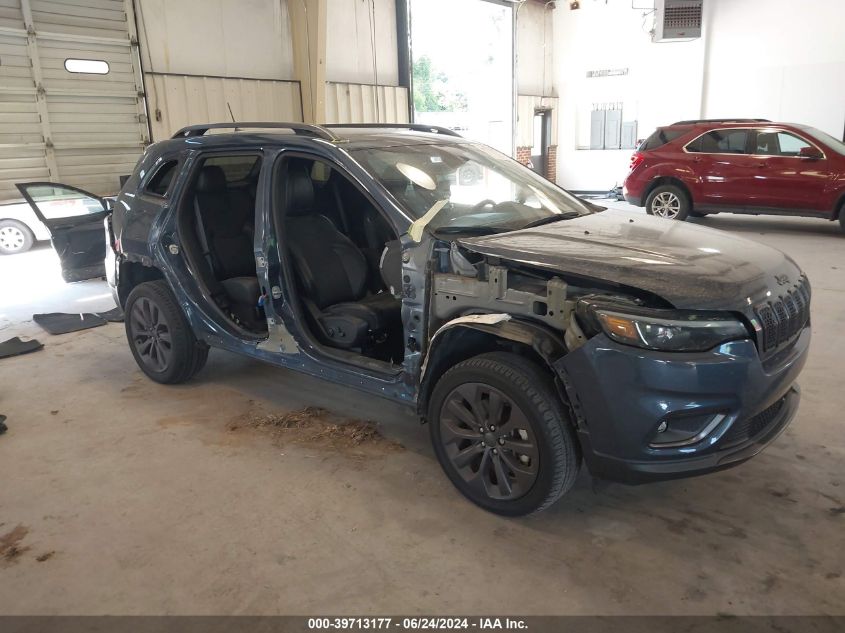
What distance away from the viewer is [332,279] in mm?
3506

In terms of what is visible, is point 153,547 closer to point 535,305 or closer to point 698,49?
point 535,305

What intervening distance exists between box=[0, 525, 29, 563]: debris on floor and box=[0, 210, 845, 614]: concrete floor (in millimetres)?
12

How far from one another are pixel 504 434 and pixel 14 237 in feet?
30.2

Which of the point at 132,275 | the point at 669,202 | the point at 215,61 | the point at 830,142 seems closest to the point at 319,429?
the point at 132,275

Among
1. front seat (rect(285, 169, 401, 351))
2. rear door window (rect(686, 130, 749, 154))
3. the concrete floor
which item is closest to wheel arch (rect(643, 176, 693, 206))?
rear door window (rect(686, 130, 749, 154))

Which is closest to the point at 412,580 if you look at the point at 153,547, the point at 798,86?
the point at 153,547

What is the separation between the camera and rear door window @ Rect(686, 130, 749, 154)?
902 centimetres

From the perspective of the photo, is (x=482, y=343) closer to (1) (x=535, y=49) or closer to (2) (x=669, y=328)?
(2) (x=669, y=328)

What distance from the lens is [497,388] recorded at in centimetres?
246

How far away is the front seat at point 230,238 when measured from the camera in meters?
3.77

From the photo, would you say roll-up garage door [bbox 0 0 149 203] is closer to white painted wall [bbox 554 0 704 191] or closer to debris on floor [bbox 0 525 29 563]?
debris on floor [bbox 0 525 29 563]

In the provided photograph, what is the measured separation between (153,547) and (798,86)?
47.1 feet

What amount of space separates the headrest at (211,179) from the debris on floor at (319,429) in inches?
53.5

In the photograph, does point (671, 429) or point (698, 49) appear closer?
point (671, 429)
